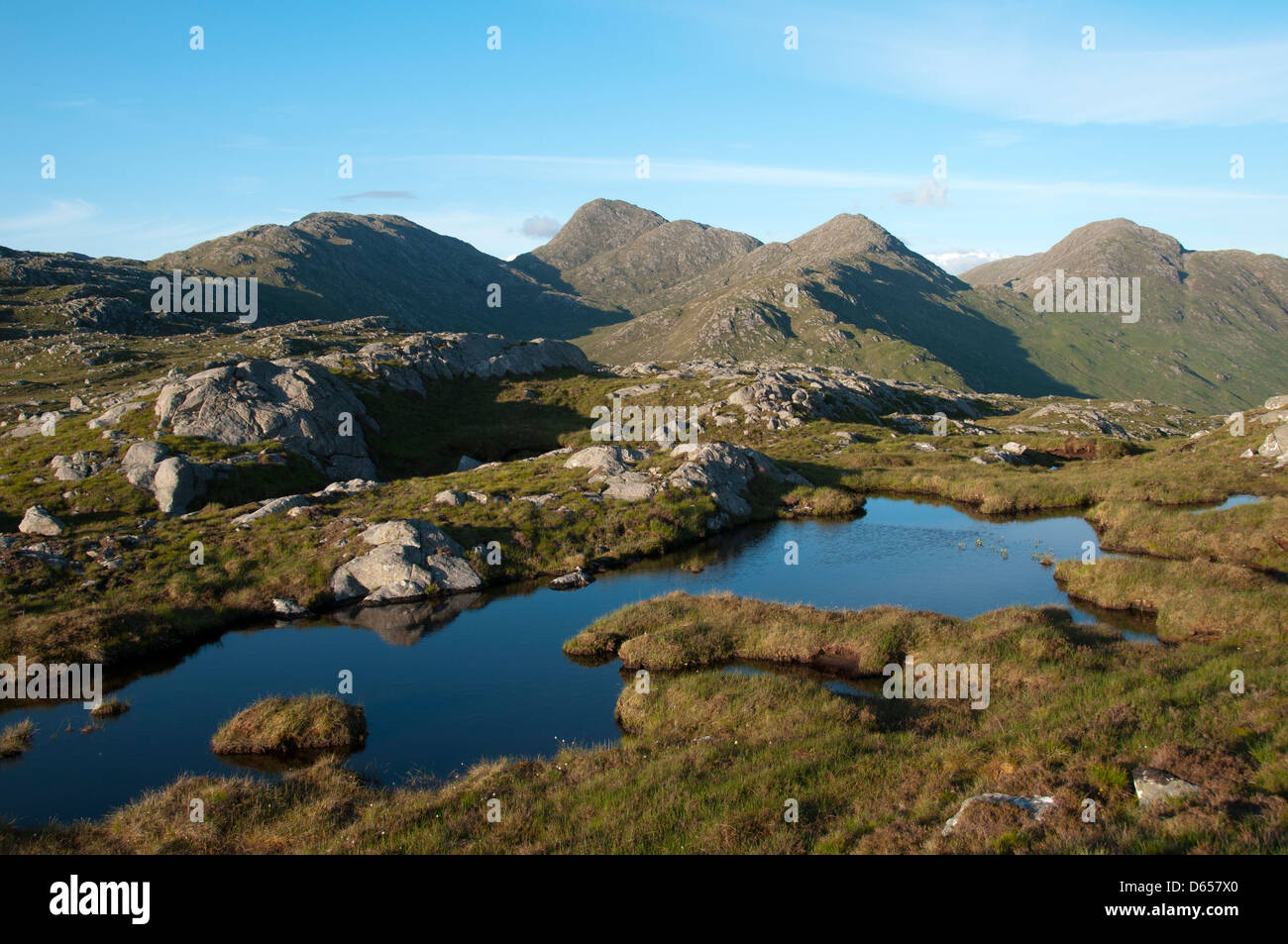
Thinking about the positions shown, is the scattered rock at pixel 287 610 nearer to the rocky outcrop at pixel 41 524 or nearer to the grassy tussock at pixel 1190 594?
the rocky outcrop at pixel 41 524

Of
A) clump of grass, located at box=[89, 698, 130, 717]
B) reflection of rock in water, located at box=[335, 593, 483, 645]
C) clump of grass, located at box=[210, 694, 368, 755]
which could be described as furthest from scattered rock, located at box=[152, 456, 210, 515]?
clump of grass, located at box=[210, 694, 368, 755]

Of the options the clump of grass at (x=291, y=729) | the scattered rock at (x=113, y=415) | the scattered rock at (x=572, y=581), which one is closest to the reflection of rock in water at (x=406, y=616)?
the scattered rock at (x=572, y=581)

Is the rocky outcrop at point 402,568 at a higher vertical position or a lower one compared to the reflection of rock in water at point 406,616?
higher

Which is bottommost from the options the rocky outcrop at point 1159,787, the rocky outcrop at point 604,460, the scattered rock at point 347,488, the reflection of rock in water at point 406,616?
the reflection of rock in water at point 406,616

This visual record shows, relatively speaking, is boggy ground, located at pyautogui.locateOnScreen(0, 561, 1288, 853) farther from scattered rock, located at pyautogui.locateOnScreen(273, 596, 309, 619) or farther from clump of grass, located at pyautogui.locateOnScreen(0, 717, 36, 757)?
scattered rock, located at pyautogui.locateOnScreen(273, 596, 309, 619)

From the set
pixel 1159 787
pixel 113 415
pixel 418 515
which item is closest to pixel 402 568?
A: pixel 418 515

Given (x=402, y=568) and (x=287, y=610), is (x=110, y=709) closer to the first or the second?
(x=287, y=610)
